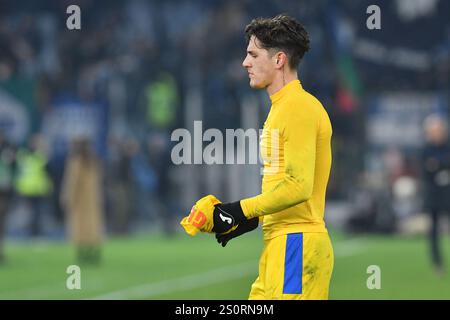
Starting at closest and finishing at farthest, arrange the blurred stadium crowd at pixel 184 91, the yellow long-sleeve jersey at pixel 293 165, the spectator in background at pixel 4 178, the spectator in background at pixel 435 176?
1. the yellow long-sleeve jersey at pixel 293 165
2. the spectator in background at pixel 435 176
3. the spectator in background at pixel 4 178
4. the blurred stadium crowd at pixel 184 91

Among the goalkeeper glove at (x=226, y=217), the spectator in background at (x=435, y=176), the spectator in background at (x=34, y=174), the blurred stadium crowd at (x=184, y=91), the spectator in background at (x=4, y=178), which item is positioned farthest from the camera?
the blurred stadium crowd at (x=184, y=91)

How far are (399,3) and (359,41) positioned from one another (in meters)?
1.95

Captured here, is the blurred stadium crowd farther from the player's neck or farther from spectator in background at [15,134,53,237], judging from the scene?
the player's neck

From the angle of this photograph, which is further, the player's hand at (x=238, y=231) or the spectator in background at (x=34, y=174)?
the spectator in background at (x=34, y=174)

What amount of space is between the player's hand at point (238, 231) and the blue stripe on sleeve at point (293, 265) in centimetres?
29

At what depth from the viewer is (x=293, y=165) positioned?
645 cm

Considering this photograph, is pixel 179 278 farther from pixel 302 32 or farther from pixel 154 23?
pixel 154 23

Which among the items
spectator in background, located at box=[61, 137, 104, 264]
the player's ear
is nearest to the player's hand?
the player's ear

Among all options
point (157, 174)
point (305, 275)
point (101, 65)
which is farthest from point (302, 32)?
point (101, 65)

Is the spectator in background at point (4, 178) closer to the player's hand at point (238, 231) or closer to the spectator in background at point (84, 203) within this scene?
the spectator in background at point (84, 203)

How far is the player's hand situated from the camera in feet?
22.1

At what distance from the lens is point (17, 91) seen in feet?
98.7

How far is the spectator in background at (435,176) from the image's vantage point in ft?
60.1

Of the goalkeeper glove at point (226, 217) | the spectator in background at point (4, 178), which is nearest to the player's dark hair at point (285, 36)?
the goalkeeper glove at point (226, 217)
